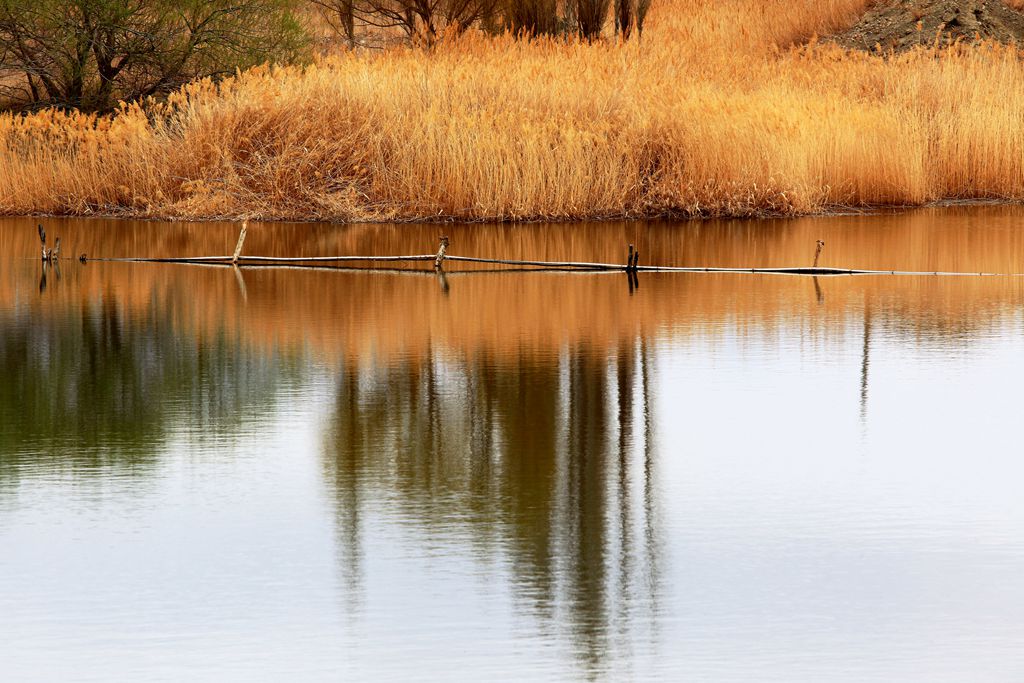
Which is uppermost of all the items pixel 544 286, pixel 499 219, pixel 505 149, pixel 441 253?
pixel 505 149

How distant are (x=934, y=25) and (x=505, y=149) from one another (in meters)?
12.6

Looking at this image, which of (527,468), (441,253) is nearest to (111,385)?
(527,468)

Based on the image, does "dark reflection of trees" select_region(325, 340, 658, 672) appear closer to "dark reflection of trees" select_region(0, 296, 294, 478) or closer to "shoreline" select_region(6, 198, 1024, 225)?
"dark reflection of trees" select_region(0, 296, 294, 478)

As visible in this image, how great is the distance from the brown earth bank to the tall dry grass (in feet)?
22.4

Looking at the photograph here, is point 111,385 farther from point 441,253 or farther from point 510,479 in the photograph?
point 441,253

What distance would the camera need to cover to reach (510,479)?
19.6ft

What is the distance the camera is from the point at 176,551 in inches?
197

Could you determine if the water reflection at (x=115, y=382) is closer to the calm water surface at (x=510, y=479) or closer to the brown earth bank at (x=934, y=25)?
the calm water surface at (x=510, y=479)

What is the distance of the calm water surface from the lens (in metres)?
4.24

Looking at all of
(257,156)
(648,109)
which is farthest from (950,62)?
(257,156)

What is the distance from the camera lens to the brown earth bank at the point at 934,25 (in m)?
25.9

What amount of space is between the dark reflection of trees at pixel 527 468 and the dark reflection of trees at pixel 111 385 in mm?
611

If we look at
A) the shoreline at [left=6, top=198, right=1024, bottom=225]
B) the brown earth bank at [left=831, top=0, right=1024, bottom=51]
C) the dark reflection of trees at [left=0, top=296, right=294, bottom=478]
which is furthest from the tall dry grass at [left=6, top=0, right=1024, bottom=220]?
the brown earth bank at [left=831, top=0, right=1024, bottom=51]

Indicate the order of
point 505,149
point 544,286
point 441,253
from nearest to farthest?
1. point 544,286
2. point 441,253
3. point 505,149
